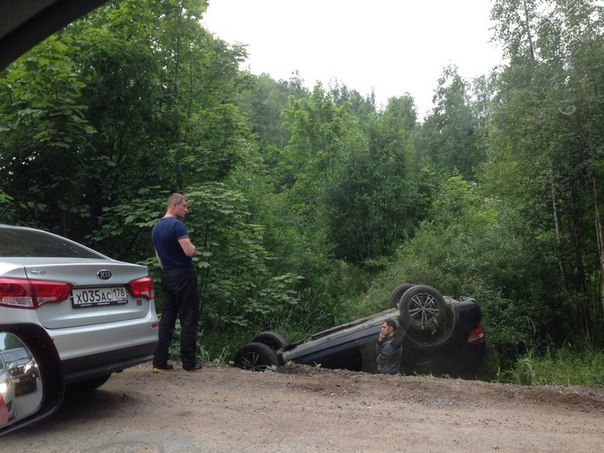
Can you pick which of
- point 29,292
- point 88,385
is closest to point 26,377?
point 29,292

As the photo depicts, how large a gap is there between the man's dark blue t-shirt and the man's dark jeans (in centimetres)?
8

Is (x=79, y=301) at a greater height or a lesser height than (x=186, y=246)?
lesser

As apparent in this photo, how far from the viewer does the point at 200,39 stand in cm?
1182

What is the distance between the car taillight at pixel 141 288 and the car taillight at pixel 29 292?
84 centimetres

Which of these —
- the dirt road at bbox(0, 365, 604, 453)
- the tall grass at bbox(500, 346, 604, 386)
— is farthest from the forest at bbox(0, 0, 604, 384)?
the dirt road at bbox(0, 365, 604, 453)

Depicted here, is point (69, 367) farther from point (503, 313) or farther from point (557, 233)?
point (557, 233)

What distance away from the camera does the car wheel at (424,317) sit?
8195 millimetres

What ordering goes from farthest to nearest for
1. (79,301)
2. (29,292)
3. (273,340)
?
(273,340) → (79,301) → (29,292)

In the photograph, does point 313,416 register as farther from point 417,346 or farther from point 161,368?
point 417,346

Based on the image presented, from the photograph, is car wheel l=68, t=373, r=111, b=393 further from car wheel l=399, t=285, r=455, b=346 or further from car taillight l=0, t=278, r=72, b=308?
car wheel l=399, t=285, r=455, b=346

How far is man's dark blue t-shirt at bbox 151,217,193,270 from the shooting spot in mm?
6304

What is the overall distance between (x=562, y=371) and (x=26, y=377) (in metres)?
8.90

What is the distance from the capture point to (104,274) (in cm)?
473

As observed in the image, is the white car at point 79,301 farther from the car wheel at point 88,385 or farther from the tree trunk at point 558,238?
the tree trunk at point 558,238
